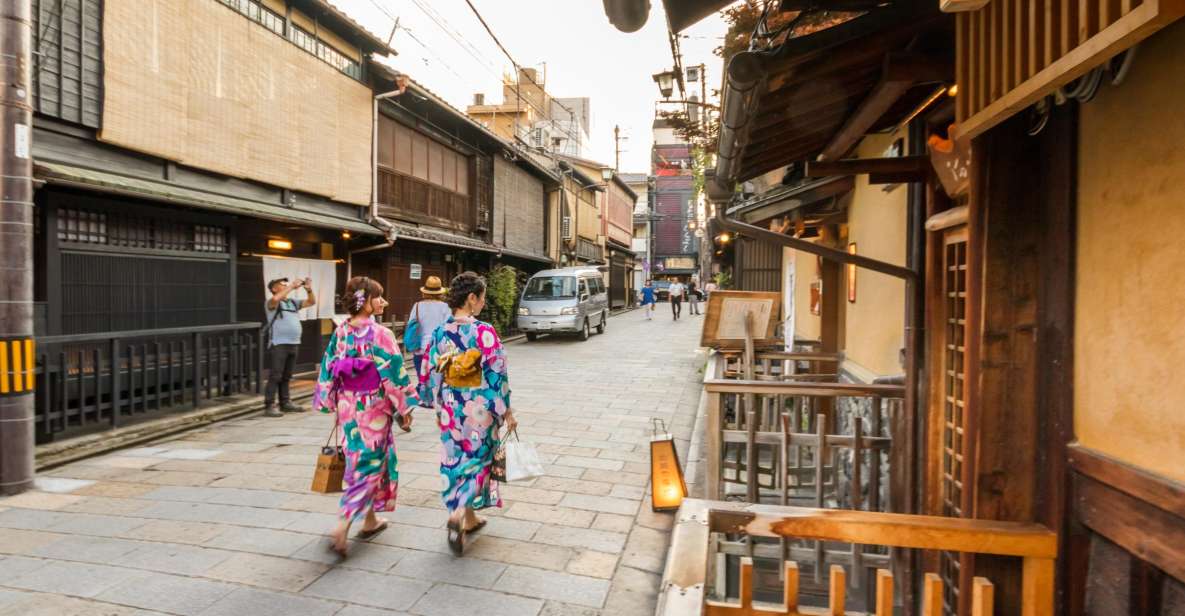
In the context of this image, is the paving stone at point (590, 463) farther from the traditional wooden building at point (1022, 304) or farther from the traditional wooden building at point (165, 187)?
the traditional wooden building at point (165, 187)

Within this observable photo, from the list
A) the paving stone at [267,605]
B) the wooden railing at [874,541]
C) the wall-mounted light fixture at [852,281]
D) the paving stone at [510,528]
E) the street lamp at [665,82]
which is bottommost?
the paving stone at [510,528]

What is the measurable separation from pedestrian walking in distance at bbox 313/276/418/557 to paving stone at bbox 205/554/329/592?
0.26m

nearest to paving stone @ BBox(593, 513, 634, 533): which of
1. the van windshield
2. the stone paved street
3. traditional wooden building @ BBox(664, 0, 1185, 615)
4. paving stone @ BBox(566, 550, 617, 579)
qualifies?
the stone paved street

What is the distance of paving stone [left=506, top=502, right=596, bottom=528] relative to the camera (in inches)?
195

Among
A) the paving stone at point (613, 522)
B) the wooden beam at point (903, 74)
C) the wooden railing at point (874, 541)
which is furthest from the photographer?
the paving stone at point (613, 522)

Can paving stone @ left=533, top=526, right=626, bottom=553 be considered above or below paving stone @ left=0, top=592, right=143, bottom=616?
below

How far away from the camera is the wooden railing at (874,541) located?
2238mm

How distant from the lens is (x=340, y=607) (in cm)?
354

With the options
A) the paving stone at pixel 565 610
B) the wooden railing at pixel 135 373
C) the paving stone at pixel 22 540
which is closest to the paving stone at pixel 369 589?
the paving stone at pixel 565 610

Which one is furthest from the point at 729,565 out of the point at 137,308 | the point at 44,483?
the point at 137,308

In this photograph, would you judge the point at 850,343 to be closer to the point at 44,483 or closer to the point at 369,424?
the point at 369,424

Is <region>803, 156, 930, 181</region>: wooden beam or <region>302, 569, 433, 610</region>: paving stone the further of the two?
<region>803, 156, 930, 181</region>: wooden beam

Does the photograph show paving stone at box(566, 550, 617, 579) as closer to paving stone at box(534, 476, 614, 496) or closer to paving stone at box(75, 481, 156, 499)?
paving stone at box(534, 476, 614, 496)

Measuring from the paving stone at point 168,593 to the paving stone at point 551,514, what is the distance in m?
2.12
